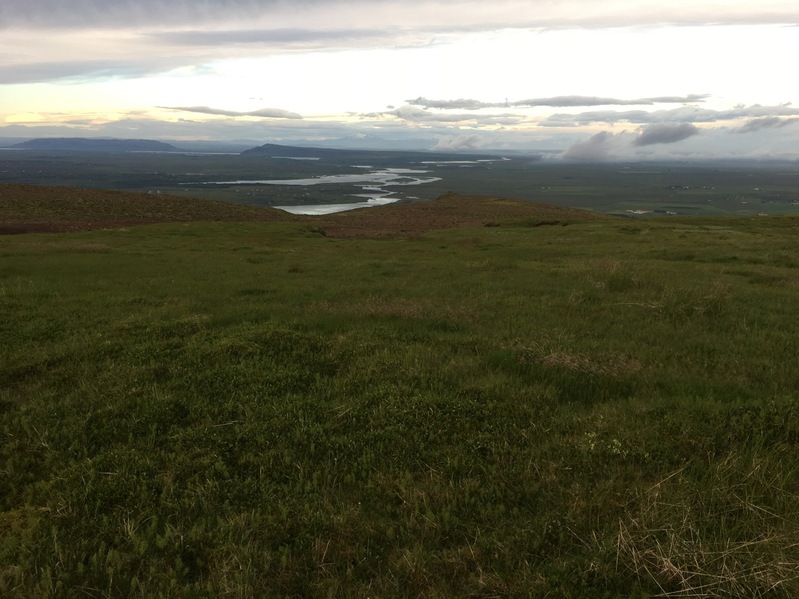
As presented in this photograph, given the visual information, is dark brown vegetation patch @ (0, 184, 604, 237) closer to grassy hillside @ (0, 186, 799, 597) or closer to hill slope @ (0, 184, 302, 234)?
hill slope @ (0, 184, 302, 234)

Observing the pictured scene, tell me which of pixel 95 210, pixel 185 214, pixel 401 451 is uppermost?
pixel 401 451

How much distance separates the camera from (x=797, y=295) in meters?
14.5

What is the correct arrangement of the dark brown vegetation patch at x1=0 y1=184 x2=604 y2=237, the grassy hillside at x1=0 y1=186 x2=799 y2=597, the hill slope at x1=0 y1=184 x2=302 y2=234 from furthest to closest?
1. the dark brown vegetation patch at x1=0 y1=184 x2=604 y2=237
2. the hill slope at x1=0 y1=184 x2=302 y2=234
3. the grassy hillside at x1=0 y1=186 x2=799 y2=597

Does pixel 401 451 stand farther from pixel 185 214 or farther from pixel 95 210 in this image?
pixel 185 214

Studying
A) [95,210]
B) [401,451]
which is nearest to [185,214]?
[95,210]

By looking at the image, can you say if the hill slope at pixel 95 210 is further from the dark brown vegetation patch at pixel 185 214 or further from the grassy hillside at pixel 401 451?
the grassy hillside at pixel 401 451

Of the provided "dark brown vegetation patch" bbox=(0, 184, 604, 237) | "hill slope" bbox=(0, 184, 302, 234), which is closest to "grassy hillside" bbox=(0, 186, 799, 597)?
"dark brown vegetation patch" bbox=(0, 184, 604, 237)

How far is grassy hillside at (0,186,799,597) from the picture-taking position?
3.96m

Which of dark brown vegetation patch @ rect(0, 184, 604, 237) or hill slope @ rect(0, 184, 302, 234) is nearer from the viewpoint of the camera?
hill slope @ rect(0, 184, 302, 234)

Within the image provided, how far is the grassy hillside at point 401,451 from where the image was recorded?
156 inches

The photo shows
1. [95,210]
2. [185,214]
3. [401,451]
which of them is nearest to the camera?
[401,451]

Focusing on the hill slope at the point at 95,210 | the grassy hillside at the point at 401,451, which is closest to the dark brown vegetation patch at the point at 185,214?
the hill slope at the point at 95,210

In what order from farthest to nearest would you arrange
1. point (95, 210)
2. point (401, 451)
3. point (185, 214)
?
point (185, 214) < point (95, 210) < point (401, 451)

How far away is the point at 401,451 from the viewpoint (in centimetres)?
576
